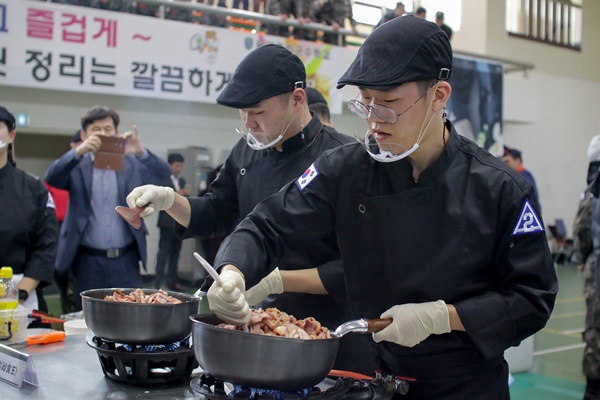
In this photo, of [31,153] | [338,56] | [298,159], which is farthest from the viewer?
[31,153]

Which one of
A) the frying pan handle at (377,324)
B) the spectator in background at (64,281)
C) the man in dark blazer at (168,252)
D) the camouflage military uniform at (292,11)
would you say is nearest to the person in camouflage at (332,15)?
the camouflage military uniform at (292,11)

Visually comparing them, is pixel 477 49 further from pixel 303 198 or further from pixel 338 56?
pixel 303 198

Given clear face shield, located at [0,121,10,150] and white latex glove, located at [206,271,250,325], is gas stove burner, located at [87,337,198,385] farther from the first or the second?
clear face shield, located at [0,121,10,150]

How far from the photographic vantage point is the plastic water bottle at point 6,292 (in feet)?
6.59

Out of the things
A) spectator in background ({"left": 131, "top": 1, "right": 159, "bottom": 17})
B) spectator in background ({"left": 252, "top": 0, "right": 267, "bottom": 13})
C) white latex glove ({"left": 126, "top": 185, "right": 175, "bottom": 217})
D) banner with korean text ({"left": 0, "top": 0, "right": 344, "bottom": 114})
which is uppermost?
spectator in background ({"left": 252, "top": 0, "right": 267, "bottom": 13})

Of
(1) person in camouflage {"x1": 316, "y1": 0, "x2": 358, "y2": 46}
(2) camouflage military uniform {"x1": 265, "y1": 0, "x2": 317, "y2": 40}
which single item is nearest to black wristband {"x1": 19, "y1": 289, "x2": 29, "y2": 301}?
(2) camouflage military uniform {"x1": 265, "y1": 0, "x2": 317, "y2": 40}

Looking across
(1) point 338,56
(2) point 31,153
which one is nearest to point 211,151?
(1) point 338,56

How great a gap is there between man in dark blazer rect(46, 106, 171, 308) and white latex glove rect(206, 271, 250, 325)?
256 cm

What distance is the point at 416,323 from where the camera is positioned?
4.64ft

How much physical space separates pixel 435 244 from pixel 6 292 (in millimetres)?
1321

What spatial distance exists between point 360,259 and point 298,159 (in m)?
0.64

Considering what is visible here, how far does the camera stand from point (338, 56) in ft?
22.3

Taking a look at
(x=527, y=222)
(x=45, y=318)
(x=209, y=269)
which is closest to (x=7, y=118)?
(x=45, y=318)

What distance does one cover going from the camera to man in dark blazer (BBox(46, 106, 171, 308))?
151 inches
